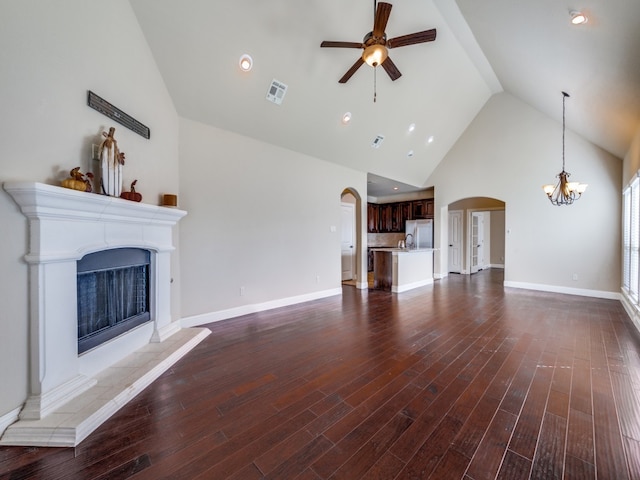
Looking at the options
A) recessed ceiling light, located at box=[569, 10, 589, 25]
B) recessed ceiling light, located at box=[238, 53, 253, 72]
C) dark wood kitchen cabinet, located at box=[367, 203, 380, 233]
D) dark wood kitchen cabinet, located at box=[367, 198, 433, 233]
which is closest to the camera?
recessed ceiling light, located at box=[569, 10, 589, 25]

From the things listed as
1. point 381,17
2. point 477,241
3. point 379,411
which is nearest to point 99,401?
point 379,411

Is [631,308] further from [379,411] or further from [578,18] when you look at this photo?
[379,411]

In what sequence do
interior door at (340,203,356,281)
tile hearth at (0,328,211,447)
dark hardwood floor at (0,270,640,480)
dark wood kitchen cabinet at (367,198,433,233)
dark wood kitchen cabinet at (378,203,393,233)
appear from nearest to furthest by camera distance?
dark hardwood floor at (0,270,640,480)
tile hearth at (0,328,211,447)
interior door at (340,203,356,281)
dark wood kitchen cabinet at (367,198,433,233)
dark wood kitchen cabinet at (378,203,393,233)

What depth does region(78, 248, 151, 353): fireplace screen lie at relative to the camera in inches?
88.8

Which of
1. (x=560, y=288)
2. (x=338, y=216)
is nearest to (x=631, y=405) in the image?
(x=338, y=216)

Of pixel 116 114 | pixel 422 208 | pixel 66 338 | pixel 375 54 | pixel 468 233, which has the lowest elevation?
pixel 66 338

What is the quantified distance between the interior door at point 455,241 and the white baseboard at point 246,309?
562 centimetres

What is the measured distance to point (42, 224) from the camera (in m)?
1.86

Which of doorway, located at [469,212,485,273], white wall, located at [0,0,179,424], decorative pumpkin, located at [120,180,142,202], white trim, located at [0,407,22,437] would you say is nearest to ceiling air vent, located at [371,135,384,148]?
white wall, located at [0,0,179,424]

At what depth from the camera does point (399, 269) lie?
6.04m

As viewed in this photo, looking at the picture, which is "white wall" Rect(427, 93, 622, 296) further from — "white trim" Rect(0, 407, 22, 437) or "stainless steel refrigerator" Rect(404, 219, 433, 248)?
"white trim" Rect(0, 407, 22, 437)

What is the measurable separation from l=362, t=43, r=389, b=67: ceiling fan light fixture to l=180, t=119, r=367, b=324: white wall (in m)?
2.19

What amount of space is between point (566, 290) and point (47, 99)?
8511 millimetres

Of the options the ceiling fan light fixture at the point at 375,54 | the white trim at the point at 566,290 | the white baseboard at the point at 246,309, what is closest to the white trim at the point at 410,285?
the white baseboard at the point at 246,309
